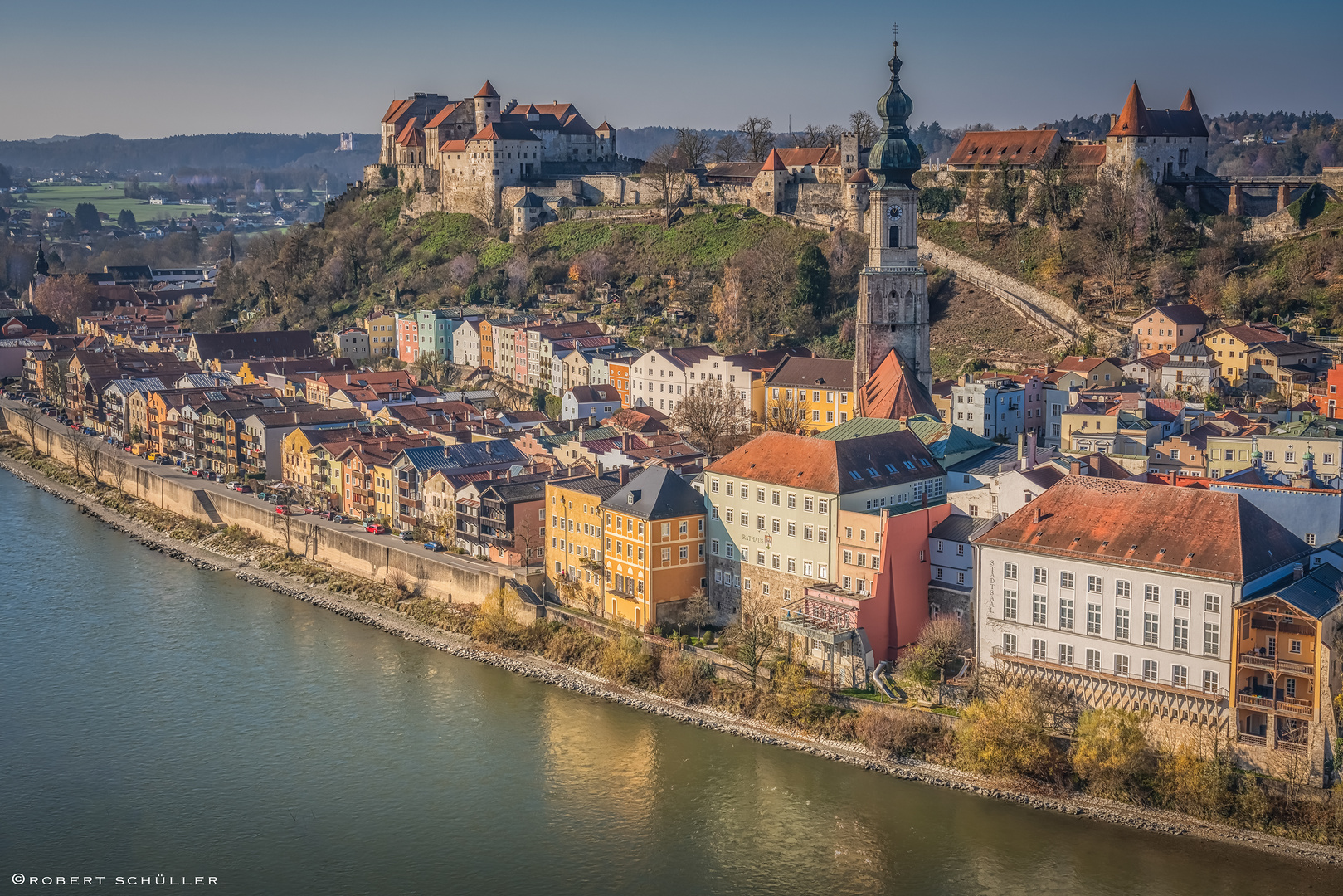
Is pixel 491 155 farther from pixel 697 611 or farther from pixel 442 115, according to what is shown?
pixel 697 611

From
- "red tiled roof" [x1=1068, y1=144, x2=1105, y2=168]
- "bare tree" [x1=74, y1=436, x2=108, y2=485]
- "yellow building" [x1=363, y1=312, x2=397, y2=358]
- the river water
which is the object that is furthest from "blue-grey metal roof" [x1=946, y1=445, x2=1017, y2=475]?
"yellow building" [x1=363, y1=312, x2=397, y2=358]

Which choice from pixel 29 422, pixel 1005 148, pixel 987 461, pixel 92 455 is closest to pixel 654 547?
pixel 987 461

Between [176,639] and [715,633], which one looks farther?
[176,639]

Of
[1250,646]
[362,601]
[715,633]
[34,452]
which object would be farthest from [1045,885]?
[34,452]

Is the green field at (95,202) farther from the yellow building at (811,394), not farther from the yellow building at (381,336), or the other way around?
the yellow building at (811,394)

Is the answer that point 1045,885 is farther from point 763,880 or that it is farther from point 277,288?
point 277,288
